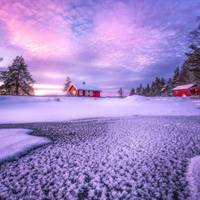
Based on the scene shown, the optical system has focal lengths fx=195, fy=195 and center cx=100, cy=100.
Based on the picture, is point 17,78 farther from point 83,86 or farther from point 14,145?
point 14,145

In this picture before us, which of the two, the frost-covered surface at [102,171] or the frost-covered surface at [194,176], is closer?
the frost-covered surface at [194,176]

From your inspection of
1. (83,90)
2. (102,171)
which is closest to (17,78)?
(83,90)

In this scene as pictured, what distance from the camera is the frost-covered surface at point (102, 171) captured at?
4820 mm

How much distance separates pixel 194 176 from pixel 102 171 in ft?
8.75

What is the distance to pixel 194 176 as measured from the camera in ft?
18.3

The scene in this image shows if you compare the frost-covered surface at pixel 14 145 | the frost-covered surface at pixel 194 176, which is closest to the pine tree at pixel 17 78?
the frost-covered surface at pixel 14 145

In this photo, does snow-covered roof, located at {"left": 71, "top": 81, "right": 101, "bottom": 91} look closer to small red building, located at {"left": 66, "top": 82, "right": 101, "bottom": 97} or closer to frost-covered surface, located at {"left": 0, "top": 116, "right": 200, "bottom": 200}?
small red building, located at {"left": 66, "top": 82, "right": 101, "bottom": 97}

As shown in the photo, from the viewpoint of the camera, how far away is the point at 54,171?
603cm

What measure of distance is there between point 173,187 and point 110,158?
2.56 m

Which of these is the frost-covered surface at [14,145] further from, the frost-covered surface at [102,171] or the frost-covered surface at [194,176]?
the frost-covered surface at [194,176]

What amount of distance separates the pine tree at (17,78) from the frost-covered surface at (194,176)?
46.2m

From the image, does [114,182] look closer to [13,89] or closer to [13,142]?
[13,142]

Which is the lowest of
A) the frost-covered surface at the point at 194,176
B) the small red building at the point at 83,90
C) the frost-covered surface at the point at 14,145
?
the frost-covered surface at the point at 194,176

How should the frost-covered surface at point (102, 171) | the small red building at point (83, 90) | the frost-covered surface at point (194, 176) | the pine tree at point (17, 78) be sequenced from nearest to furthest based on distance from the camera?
the frost-covered surface at point (194, 176), the frost-covered surface at point (102, 171), the pine tree at point (17, 78), the small red building at point (83, 90)
